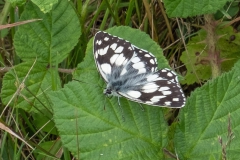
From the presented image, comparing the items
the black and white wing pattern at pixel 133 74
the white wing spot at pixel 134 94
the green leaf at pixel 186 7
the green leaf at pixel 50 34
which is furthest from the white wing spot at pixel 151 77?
the green leaf at pixel 50 34

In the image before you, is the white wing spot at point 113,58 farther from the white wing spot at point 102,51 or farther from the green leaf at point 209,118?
the green leaf at point 209,118

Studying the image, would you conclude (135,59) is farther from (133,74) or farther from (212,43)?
(212,43)

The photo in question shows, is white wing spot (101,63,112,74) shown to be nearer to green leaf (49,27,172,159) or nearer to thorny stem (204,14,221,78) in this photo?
green leaf (49,27,172,159)

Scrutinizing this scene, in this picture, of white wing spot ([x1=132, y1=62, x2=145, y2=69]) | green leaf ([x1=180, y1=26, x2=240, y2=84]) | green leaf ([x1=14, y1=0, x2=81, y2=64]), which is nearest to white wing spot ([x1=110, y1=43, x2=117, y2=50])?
white wing spot ([x1=132, y1=62, x2=145, y2=69])

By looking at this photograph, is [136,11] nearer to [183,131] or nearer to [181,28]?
[181,28]

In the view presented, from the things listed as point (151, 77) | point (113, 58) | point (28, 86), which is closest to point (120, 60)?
point (113, 58)
